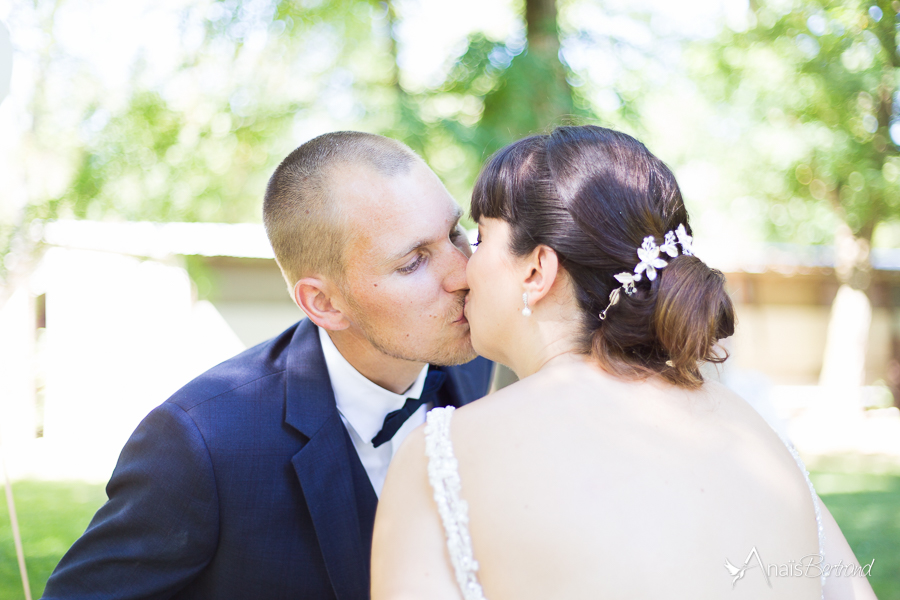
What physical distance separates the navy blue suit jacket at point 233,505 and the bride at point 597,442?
775 mm

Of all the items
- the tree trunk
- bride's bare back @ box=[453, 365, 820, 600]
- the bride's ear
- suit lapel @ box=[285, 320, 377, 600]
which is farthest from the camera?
the tree trunk

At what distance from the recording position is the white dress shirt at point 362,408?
9.02 ft

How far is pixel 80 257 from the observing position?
10.3 m

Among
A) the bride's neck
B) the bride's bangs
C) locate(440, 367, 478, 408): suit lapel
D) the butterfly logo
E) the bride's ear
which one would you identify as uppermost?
the bride's bangs

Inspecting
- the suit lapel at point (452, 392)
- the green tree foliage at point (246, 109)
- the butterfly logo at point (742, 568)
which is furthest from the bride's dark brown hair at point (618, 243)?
the green tree foliage at point (246, 109)

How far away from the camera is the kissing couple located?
1553 millimetres

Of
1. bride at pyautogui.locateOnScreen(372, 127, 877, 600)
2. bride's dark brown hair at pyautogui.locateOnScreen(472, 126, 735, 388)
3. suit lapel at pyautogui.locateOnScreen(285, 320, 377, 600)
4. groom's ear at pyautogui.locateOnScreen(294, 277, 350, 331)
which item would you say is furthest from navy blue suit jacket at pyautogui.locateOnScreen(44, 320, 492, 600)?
bride's dark brown hair at pyautogui.locateOnScreen(472, 126, 735, 388)

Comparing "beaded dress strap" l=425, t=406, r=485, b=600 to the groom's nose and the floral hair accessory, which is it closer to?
the floral hair accessory

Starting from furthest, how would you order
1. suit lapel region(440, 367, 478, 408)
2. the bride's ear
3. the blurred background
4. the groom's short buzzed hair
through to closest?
1. the blurred background
2. suit lapel region(440, 367, 478, 408)
3. the groom's short buzzed hair
4. the bride's ear

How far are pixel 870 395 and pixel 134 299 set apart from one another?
573 inches

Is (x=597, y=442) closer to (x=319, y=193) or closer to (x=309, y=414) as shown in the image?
(x=309, y=414)

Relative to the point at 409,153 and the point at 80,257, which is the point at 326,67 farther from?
the point at 409,153

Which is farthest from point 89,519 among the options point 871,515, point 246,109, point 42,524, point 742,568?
point 871,515

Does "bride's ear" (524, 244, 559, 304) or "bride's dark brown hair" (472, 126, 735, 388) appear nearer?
"bride's dark brown hair" (472, 126, 735, 388)
